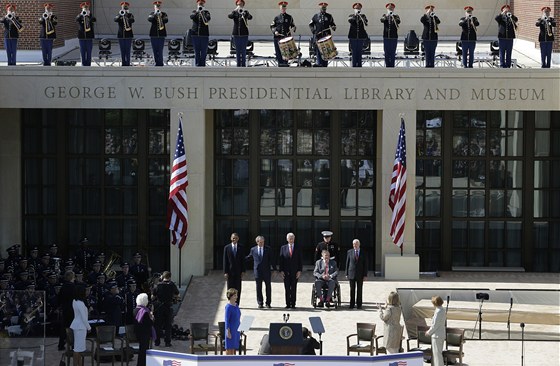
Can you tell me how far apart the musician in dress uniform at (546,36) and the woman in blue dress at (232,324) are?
13.9 m

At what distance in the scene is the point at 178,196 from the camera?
1475 inches

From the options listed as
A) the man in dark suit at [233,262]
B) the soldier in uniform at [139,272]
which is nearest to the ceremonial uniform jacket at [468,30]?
the man in dark suit at [233,262]

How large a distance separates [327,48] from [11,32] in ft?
26.3

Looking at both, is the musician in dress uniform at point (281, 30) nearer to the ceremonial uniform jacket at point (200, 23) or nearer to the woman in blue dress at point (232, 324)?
the ceremonial uniform jacket at point (200, 23)

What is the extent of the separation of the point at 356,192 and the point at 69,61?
8.29 m

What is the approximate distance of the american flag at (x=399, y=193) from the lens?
38.1m

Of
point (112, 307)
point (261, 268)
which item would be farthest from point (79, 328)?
point (261, 268)

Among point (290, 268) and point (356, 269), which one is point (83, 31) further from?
point (356, 269)

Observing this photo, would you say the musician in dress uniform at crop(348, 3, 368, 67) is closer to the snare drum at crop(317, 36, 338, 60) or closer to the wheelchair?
the snare drum at crop(317, 36, 338, 60)

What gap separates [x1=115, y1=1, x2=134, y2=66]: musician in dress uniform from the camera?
128ft

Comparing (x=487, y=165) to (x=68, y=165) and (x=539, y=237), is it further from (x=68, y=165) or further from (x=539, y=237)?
(x=68, y=165)

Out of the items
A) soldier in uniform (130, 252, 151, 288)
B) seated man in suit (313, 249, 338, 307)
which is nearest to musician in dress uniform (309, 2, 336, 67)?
seated man in suit (313, 249, 338, 307)

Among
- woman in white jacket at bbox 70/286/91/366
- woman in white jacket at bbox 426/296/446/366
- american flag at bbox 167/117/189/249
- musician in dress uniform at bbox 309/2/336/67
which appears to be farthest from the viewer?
musician in dress uniform at bbox 309/2/336/67

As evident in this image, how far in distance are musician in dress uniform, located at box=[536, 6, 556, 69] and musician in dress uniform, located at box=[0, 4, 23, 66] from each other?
43.3 ft
